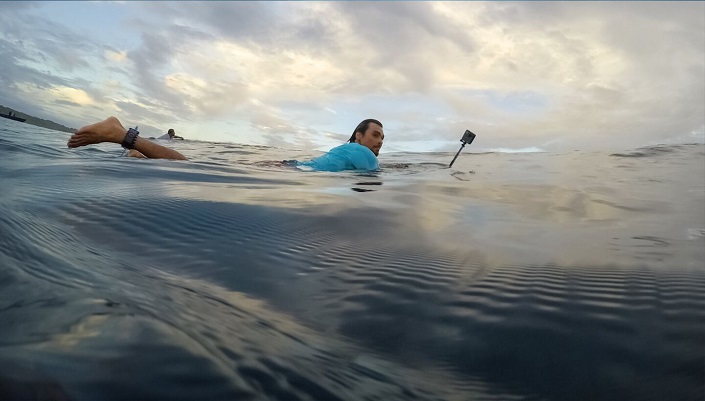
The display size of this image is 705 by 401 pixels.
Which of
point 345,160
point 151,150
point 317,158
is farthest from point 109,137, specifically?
point 345,160

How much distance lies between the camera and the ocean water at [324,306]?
2.05ft

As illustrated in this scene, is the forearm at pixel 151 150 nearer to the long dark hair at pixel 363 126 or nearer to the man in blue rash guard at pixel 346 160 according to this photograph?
the man in blue rash guard at pixel 346 160

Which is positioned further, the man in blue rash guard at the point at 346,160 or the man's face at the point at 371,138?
the man's face at the point at 371,138

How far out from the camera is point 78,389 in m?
0.51

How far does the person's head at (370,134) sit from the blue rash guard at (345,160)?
1.47 m

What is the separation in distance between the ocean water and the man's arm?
2.94m

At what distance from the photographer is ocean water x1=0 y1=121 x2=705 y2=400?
0.62m

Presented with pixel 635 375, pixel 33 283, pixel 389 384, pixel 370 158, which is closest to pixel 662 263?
pixel 635 375

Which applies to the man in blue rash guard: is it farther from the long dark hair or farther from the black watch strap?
the black watch strap

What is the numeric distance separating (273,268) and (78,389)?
3.18 ft

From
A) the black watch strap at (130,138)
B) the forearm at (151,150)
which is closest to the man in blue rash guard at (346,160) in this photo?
the forearm at (151,150)

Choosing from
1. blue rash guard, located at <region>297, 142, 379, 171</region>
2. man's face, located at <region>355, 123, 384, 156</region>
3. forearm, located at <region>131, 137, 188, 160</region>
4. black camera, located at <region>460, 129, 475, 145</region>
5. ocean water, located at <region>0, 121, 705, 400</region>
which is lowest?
ocean water, located at <region>0, 121, 705, 400</region>

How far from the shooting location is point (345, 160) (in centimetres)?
692

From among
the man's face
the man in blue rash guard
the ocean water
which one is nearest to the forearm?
the man in blue rash guard
